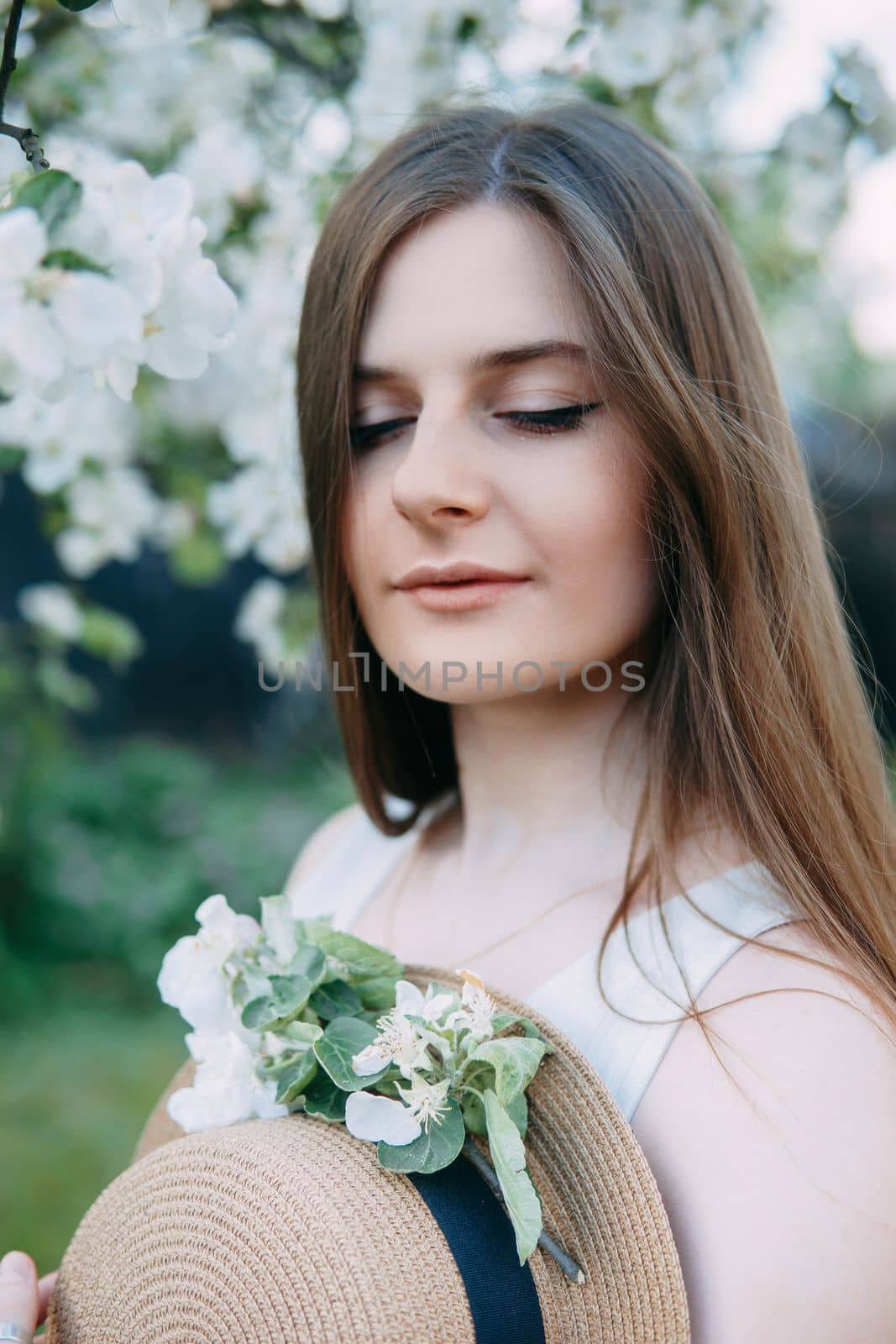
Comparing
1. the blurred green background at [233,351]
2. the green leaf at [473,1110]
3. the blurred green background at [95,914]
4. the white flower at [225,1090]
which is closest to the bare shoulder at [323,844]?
the blurred green background at [233,351]

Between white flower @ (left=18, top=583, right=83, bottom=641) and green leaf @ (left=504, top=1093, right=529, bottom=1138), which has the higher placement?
white flower @ (left=18, top=583, right=83, bottom=641)

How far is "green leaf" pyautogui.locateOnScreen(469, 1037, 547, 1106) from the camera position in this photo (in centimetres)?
91

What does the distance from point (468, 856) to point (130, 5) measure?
1.02 m

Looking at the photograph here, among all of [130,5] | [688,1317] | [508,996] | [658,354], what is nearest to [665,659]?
[658,354]

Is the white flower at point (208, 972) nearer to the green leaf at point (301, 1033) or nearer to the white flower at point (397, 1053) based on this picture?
the green leaf at point (301, 1033)

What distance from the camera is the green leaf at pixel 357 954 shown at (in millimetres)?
1097

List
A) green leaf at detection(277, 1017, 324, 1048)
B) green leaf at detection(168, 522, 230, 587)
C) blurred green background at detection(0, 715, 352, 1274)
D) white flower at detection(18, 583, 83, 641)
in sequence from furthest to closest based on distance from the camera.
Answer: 1. blurred green background at detection(0, 715, 352, 1274)
2. green leaf at detection(168, 522, 230, 587)
3. white flower at detection(18, 583, 83, 641)
4. green leaf at detection(277, 1017, 324, 1048)

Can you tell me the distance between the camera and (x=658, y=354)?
46.0 inches

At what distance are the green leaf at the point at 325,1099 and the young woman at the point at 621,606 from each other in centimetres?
23

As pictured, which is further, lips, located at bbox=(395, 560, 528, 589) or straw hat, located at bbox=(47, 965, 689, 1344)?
lips, located at bbox=(395, 560, 528, 589)

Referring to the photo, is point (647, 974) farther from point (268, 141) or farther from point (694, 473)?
point (268, 141)

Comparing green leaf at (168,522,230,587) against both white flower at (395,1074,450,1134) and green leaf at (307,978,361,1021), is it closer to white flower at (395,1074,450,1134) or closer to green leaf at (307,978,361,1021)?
green leaf at (307,978,361,1021)

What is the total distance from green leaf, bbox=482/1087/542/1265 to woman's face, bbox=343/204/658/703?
0.50 meters

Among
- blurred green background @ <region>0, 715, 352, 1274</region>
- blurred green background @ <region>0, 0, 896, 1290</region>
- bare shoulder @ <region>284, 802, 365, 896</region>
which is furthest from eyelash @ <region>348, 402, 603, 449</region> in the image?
blurred green background @ <region>0, 715, 352, 1274</region>
